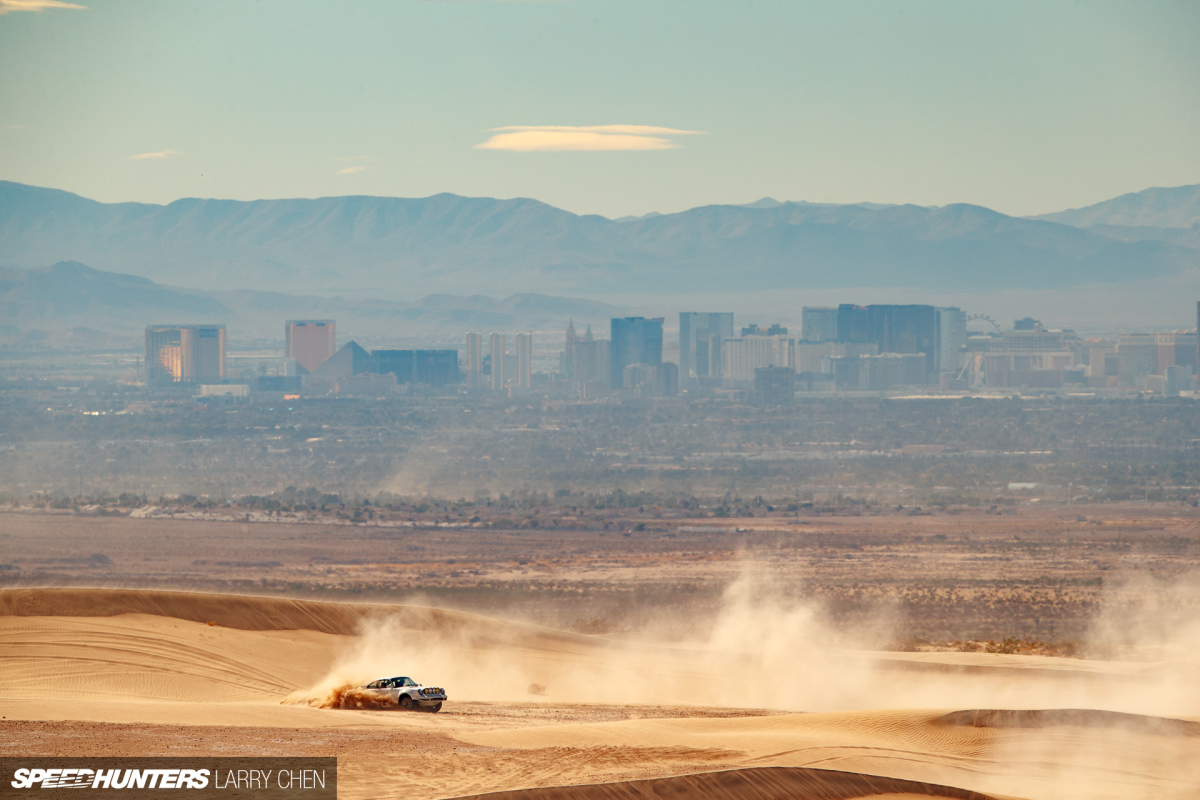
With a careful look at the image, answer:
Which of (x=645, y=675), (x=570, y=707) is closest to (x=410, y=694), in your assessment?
(x=570, y=707)

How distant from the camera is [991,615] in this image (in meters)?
62.9

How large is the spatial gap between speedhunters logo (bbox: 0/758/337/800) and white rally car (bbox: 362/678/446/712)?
834 cm

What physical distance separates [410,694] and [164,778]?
991cm

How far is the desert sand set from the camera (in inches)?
891

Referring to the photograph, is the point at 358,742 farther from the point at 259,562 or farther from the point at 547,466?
the point at 547,466

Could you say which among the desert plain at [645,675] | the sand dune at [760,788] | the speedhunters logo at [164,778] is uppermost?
the speedhunters logo at [164,778]

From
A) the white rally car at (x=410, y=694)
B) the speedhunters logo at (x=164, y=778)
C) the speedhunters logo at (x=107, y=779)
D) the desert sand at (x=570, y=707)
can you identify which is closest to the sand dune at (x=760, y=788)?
the desert sand at (x=570, y=707)

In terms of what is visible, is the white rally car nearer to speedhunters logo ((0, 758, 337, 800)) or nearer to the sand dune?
speedhunters logo ((0, 758, 337, 800))

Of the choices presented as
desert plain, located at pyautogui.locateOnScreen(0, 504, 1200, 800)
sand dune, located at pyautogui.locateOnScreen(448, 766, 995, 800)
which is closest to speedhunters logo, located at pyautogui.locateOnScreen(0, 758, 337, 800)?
desert plain, located at pyautogui.locateOnScreen(0, 504, 1200, 800)

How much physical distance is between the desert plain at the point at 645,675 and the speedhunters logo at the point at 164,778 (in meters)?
0.67

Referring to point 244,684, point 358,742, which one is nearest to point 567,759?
point 358,742

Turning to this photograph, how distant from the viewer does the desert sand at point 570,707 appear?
74.3 feet

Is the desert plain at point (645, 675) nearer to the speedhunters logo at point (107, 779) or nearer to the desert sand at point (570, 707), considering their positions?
the desert sand at point (570, 707)

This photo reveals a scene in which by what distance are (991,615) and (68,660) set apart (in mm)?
42828
